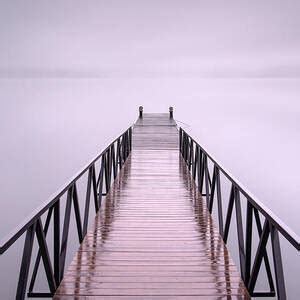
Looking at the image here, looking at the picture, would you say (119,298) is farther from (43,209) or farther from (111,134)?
(111,134)

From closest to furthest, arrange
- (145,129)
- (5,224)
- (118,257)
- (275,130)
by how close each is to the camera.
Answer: (118,257), (5,224), (145,129), (275,130)

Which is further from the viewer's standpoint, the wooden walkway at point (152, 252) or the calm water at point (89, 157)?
the calm water at point (89, 157)

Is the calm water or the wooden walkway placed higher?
the wooden walkway

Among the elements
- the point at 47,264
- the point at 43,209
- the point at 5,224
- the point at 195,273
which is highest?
the point at 43,209

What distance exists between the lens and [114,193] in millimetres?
8227

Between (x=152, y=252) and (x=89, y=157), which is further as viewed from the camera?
(x=89, y=157)

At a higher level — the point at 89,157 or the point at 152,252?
the point at 152,252

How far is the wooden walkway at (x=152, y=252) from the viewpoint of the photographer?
3.94 m

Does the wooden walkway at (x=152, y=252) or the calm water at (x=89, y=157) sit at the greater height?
the wooden walkway at (x=152, y=252)

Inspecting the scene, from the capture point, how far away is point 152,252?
497 cm

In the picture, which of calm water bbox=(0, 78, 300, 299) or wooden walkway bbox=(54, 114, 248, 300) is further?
calm water bbox=(0, 78, 300, 299)

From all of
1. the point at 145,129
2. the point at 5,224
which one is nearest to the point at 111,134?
the point at 145,129

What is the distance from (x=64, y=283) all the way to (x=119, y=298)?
0.65 m

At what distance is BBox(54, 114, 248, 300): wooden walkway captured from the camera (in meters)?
3.94
